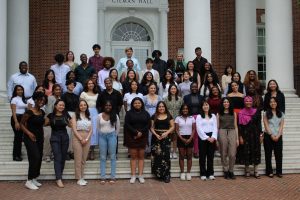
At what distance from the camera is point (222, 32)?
20.8 meters

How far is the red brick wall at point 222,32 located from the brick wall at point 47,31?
6.13 m

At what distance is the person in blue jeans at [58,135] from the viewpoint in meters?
10.3

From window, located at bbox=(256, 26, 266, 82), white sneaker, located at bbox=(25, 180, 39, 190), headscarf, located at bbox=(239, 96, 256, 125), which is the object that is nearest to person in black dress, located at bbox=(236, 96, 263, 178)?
headscarf, located at bbox=(239, 96, 256, 125)

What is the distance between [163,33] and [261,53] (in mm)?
5066

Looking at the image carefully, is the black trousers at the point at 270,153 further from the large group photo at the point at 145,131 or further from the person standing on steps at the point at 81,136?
the person standing on steps at the point at 81,136

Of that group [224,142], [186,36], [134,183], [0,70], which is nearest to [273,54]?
[186,36]

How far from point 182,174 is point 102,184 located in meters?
1.83

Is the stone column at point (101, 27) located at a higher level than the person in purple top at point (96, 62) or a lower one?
higher

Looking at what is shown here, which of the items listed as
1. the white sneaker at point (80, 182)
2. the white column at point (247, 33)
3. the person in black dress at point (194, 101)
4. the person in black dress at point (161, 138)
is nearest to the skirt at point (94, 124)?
the white sneaker at point (80, 182)

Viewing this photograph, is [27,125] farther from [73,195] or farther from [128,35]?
[128,35]

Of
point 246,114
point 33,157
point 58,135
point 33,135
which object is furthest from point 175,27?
point 33,157

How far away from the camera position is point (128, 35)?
1984 centimetres

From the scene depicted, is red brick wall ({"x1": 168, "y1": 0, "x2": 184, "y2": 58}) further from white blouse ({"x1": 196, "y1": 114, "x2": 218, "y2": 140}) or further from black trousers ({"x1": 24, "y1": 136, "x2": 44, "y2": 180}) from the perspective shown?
black trousers ({"x1": 24, "y1": 136, "x2": 44, "y2": 180})

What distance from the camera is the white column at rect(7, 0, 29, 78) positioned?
59.6ft
